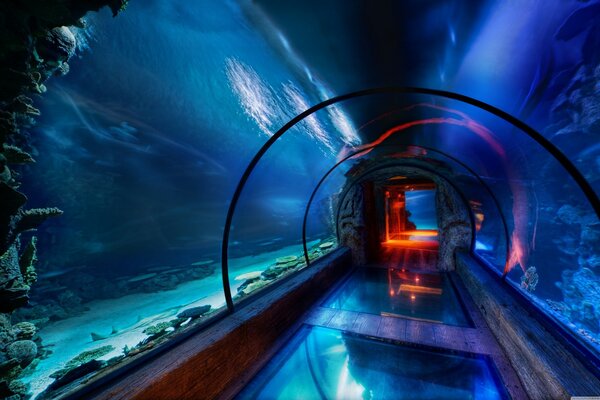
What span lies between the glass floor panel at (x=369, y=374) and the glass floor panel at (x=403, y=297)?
123 cm

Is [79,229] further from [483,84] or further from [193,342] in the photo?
[483,84]

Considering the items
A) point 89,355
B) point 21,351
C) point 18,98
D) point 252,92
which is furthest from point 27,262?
point 252,92

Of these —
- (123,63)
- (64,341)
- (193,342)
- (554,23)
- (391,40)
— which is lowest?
(64,341)

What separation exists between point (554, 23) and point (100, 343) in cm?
2722

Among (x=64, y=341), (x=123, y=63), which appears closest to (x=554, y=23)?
(x=123, y=63)

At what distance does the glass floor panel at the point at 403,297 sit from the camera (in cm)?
424

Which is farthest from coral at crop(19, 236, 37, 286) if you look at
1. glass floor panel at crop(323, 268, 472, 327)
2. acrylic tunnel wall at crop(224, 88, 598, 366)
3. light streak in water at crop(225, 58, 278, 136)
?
light streak in water at crop(225, 58, 278, 136)

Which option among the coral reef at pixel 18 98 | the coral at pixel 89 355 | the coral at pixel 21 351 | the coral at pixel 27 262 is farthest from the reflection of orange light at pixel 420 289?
the coral at pixel 89 355

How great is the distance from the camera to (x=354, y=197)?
8.49m

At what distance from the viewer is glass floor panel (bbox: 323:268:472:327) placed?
13.9 ft

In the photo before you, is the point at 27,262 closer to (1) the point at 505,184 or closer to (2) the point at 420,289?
Result: (2) the point at 420,289

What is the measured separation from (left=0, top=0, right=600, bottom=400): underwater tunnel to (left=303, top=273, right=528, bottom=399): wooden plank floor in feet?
0.12

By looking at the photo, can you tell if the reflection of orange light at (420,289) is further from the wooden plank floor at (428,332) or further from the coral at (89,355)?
the coral at (89,355)

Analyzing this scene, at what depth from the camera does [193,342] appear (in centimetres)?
245
